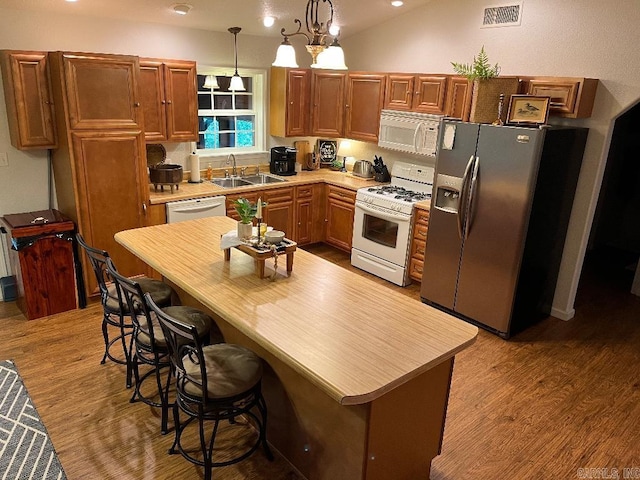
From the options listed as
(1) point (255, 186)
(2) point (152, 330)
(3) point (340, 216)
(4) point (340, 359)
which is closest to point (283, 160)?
(1) point (255, 186)

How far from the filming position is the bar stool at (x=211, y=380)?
A: 7.13 feet

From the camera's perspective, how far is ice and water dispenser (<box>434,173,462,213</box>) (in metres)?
3.97

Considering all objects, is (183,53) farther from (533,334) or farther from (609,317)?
(609,317)

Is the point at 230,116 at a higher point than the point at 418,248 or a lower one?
higher

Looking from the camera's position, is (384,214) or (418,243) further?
(384,214)

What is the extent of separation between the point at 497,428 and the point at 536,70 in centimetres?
302

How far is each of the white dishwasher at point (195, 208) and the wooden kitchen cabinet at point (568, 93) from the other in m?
2.97

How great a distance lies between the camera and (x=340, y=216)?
5523mm

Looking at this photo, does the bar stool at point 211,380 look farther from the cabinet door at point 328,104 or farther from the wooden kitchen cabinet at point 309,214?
the cabinet door at point 328,104

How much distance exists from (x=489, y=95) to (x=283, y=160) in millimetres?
2551

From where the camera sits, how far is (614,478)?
2.60 m

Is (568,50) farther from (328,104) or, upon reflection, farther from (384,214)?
(328,104)

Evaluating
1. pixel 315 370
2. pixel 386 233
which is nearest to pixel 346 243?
pixel 386 233

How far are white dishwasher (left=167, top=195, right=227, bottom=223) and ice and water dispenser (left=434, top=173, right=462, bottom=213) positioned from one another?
2058 mm
